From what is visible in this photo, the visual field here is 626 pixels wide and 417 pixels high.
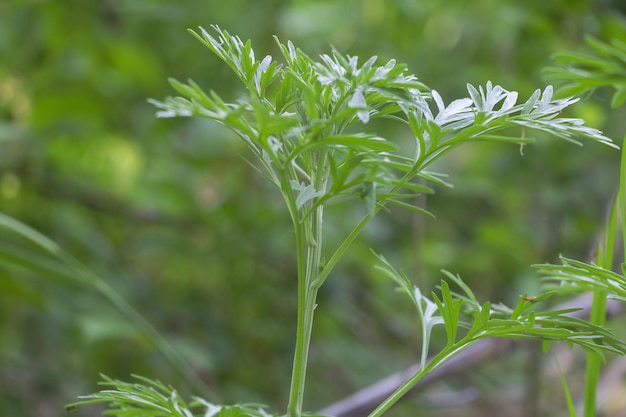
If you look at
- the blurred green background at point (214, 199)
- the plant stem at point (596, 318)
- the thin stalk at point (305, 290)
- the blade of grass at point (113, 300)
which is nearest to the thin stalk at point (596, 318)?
the plant stem at point (596, 318)

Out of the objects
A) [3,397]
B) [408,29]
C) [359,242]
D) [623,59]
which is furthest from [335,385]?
[623,59]

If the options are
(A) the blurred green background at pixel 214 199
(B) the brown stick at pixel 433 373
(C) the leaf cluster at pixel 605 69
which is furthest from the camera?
(A) the blurred green background at pixel 214 199

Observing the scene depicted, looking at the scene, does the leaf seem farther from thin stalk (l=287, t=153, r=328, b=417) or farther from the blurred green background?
the blurred green background

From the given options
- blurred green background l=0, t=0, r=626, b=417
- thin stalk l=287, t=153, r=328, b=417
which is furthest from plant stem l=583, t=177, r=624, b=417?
blurred green background l=0, t=0, r=626, b=417

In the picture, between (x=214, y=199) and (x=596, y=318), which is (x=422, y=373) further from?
(x=214, y=199)

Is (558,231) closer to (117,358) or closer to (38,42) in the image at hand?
(117,358)

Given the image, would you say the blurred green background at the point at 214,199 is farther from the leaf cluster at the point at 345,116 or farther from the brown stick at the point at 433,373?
the leaf cluster at the point at 345,116
